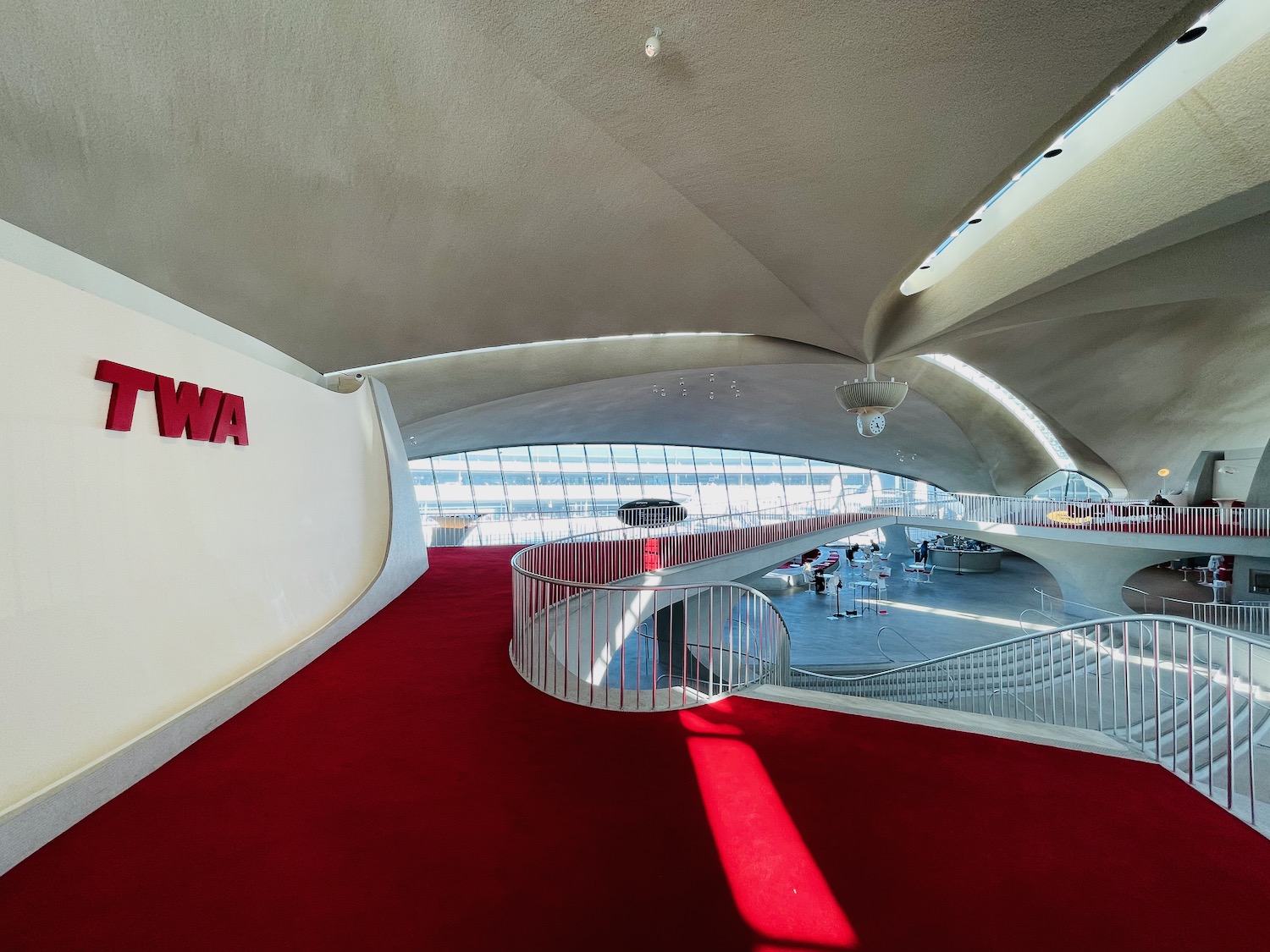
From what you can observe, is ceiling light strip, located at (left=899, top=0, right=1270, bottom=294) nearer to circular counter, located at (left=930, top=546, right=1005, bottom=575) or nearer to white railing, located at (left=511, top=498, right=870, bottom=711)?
white railing, located at (left=511, top=498, right=870, bottom=711)

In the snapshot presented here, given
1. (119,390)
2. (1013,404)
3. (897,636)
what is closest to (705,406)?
(897,636)

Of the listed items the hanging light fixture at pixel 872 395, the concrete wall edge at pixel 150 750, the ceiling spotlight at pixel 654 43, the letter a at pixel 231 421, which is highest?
the ceiling spotlight at pixel 654 43

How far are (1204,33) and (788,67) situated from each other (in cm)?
371

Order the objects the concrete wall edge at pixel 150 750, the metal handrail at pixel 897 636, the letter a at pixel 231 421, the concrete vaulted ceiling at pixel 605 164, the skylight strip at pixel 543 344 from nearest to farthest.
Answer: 1. the concrete wall edge at pixel 150 750
2. the concrete vaulted ceiling at pixel 605 164
3. the letter a at pixel 231 421
4. the skylight strip at pixel 543 344
5. the metal handrail at pixel 897 636

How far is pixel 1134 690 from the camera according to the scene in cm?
1056

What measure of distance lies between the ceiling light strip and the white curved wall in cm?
771

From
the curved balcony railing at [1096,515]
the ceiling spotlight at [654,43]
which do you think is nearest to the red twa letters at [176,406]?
the ceiling spotlight at [654,43]

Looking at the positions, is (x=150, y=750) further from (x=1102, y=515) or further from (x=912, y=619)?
(x=1102, y=515)

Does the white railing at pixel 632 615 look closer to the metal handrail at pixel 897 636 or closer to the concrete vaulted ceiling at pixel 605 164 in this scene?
the metal handrail at pixel 897 636

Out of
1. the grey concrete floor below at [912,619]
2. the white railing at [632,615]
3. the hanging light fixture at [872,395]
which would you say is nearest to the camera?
the white railing at [632,615]

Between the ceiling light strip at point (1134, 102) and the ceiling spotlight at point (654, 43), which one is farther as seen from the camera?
the ceiling light strip at point (1134, 102)

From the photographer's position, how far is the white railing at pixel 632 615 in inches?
204

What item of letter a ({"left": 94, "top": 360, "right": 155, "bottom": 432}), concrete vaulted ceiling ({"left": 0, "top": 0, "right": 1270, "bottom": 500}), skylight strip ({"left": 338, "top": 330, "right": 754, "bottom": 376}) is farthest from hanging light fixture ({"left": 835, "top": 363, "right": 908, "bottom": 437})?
letter a ({"left": 94, "top": 360, "right": 155, "bottom": 432})

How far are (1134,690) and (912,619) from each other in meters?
11.6
